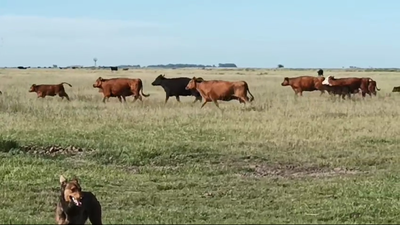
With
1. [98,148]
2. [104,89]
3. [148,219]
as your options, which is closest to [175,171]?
[98,148]

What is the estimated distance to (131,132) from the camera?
15.5m

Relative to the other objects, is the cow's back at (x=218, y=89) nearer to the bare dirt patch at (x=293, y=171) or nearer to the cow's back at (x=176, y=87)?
the cow's back at (x=176, y=87)

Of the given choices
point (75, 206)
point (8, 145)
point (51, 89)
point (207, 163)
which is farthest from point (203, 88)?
point (75, 206)

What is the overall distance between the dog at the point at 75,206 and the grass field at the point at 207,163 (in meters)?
1.12

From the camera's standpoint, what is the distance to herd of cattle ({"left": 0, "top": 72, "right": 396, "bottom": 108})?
2442 centimetres

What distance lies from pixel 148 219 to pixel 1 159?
213 inches

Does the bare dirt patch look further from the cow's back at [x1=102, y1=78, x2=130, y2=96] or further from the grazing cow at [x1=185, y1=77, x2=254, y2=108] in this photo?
the cow's back at [x1=102, y1=78, x2=130, y2=96]

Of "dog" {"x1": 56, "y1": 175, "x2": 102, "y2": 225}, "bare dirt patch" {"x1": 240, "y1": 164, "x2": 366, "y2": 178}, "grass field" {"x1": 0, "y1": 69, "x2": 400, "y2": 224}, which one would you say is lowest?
"bare dirt patch" {"x1": 240, "y1": 164, "x2": 366, "y2": 178}

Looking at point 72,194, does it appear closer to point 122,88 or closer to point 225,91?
point 225,91

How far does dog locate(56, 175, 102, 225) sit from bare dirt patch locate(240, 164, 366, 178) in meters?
5.48

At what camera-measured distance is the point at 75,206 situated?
585 cm

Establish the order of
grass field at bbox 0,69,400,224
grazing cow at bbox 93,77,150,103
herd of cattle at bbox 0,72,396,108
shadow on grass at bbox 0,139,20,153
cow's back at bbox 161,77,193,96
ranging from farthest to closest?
cow's back at bbox 161,77,193,96 → grazing cow at bbox 93,77,150,103 → herd of cattle at bbox 0,72,396,108 → shadow on grass at bbox 0,139,20,153 → grass field at bbox 0,69,400,224

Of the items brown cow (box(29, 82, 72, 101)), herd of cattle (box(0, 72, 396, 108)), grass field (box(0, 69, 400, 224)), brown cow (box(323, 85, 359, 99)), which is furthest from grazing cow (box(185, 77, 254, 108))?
brown cow (box(29, 82, 72, 101))

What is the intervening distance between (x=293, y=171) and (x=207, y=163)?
1.59 metres
